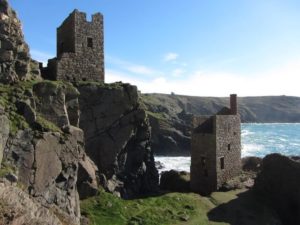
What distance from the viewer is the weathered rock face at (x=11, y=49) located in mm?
23156

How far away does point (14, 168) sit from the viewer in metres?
18.5

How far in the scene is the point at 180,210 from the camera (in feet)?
100

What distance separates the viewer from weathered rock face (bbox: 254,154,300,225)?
3328cm

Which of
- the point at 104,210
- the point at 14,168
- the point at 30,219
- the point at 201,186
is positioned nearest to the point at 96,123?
the point at 104,210

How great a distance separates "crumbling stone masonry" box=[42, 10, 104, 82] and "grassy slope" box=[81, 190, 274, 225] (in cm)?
1015

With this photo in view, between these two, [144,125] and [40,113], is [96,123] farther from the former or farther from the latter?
[40,113]

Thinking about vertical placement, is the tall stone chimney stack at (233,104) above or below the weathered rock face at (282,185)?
above

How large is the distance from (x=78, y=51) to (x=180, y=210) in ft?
47.9

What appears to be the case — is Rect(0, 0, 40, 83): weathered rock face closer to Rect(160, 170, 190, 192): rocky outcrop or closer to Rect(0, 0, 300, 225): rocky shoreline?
Rect(0, 0, 300, 225): rocky shoreline

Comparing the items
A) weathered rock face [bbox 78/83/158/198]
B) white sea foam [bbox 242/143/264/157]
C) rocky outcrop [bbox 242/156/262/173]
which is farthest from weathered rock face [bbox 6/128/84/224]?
white sea foam [bbox 242/143/264/157]

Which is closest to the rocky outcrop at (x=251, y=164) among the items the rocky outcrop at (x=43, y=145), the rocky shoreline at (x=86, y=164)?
the rocky shoreline at (x=86, y=164)

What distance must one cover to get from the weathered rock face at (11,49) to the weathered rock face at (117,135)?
26.3 ft

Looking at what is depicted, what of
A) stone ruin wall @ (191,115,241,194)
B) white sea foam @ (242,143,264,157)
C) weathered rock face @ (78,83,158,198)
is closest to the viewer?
weathered rock face @ (78,83,158,198)

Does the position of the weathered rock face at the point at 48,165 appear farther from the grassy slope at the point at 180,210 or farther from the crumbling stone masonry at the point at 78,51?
the crumbling stone masonry at the point at 78,51
